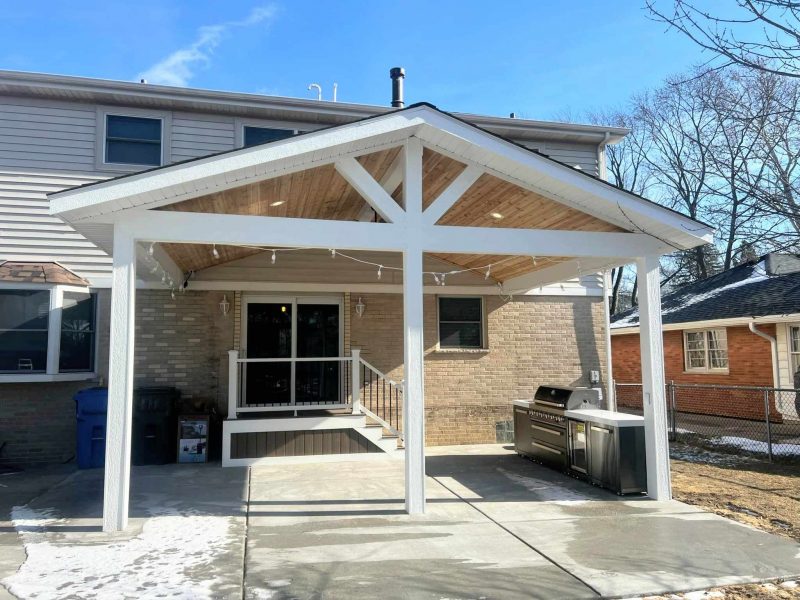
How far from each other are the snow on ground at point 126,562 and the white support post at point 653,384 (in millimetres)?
4745

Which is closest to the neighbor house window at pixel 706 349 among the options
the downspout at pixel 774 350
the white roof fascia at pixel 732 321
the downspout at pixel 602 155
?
the white roof fascia at pixel 732 321

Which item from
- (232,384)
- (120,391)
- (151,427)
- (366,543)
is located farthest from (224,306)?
(366,543)

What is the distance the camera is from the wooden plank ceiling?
6754 mm

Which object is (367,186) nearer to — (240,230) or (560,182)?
(240,230)

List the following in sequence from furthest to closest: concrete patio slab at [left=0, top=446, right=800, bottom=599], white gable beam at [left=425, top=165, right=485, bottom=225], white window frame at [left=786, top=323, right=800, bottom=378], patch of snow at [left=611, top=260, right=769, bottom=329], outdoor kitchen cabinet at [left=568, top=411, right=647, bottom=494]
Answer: patch of snow at [left=611, top=260, right=769, bottom=329]
white window frame at [left=786, top=323, right=800, bottom=378]
outdoor kitchen cabinet at [left=568, top=411, right=647, bottom=494]
white gable beam at [left=425, top=165, right=485, bottom=225]
concrete patio slab at [left=0, top=446, right=800, bottom=599]

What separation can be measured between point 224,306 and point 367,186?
4.63 metres

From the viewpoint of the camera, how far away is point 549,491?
7.27 metres

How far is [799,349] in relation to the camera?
13.3 meters

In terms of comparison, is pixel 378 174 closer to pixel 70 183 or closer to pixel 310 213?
pixel 310 213

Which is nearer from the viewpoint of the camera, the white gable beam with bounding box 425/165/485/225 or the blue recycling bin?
the white gable beam with bounding box 425/165/485/225

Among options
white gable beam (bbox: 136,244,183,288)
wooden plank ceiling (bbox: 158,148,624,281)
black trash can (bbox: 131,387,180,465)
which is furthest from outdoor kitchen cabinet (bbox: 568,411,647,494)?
black trash can (bbox: 131,387,180,465)

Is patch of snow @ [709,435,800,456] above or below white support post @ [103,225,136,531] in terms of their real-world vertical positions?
below

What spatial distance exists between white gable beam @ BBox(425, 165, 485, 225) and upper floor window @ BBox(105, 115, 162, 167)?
5.90m

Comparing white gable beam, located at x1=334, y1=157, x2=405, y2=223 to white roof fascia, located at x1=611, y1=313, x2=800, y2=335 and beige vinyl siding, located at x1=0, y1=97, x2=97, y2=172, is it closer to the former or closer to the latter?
beige vinyl siding, located at x1=0, y1=97, x2=97, y2=172
